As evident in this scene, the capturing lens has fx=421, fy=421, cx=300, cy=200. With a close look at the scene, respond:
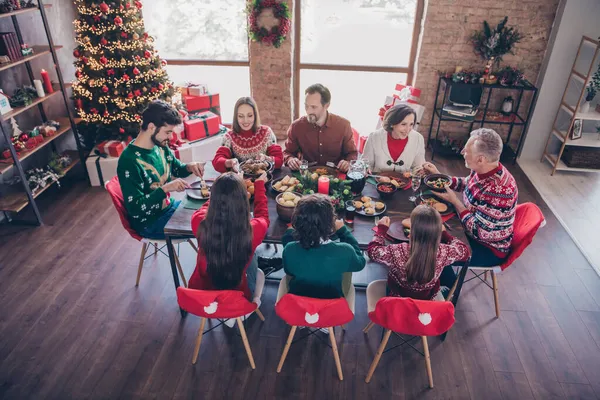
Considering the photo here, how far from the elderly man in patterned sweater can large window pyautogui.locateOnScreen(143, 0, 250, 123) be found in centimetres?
403

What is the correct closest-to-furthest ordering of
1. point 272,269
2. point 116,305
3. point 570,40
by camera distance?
point 116,305 → point 272,269 → point 570,40

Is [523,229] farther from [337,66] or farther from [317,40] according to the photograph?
[317,40]

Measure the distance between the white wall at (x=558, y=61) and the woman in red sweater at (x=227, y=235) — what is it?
448cm

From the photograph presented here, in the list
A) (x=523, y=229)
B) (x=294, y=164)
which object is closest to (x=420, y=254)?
(x=523, y=229)

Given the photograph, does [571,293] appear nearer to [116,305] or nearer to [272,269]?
[272,269]

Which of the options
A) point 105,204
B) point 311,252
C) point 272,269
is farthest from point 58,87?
point 311,252

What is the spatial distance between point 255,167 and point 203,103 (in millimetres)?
2868

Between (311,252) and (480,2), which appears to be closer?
(311,252)

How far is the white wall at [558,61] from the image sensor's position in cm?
486

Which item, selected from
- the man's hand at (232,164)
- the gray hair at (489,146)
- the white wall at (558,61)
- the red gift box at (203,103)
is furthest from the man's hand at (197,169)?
the white wall at (558,61)

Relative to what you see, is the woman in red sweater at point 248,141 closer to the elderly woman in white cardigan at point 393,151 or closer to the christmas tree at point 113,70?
the elderly woman in white cardigan at point 393,151

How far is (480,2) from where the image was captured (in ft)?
16.7

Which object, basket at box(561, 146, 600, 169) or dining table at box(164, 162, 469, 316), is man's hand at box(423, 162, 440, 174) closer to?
dining table at box(164, 162, 469, 316)

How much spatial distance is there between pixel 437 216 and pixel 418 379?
1.21 meters
